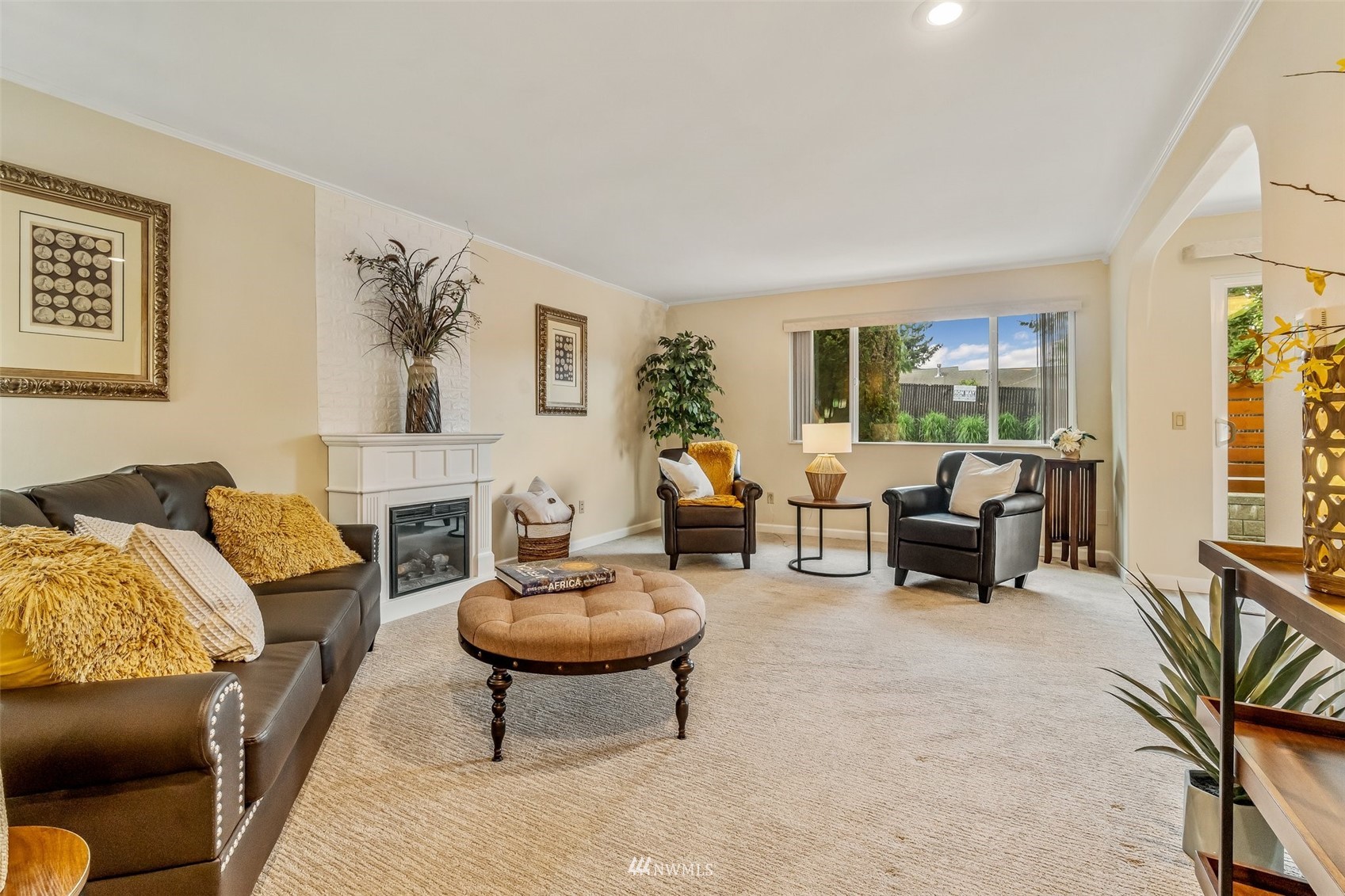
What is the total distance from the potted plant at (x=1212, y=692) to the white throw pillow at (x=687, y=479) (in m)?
3.43

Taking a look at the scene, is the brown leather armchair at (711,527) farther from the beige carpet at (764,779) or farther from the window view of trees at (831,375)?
the window view of trees at (831,375)

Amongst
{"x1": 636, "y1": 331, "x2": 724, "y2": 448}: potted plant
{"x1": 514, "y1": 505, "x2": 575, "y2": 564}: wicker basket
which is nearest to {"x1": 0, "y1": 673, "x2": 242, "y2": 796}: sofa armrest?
{"x1": 514, "y1": 505, "x2": 575, "y2": 564}: wicker basket

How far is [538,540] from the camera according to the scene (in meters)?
4.51

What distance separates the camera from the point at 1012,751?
2.01 m

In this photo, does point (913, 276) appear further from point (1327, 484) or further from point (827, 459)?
point (1327, 484)

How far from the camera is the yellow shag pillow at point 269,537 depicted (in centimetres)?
243

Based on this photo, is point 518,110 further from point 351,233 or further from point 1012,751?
point 1012,751

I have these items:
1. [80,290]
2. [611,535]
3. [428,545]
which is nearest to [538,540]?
[428,545]

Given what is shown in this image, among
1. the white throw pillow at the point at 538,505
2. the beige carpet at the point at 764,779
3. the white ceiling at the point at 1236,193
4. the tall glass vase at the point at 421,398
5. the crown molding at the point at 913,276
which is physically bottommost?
the beige carpet at the point at 764,779

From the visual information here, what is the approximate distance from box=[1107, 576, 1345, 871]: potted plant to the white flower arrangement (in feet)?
11.2

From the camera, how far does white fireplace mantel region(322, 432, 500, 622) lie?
10.8 feet

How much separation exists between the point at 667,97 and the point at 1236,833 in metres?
2.92

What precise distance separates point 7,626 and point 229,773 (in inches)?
20.0

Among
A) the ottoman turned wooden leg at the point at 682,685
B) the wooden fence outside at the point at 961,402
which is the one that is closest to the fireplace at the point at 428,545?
the ottoman turned wooden leg at the point at 682,685
